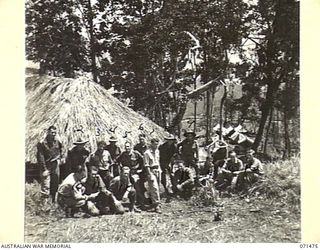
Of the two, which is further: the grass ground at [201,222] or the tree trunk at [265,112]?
the tree trunk at [265,112]

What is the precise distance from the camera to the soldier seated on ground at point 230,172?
4359 millimetres

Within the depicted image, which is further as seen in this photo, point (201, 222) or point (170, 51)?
point (170, 51)

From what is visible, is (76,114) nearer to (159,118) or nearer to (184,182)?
(159,118)

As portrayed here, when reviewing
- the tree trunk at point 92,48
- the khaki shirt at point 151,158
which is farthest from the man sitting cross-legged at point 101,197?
the tree trunk at point 92,48

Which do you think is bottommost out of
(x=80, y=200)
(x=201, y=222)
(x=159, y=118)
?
(x=201, y=222)

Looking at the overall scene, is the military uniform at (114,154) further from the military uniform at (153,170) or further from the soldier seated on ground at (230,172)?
the soldier seated on ground at (230,172)

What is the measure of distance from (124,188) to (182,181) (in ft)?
1.50

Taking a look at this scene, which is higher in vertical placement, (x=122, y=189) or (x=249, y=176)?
(x=249, y=176)

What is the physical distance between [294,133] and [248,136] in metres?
0.35

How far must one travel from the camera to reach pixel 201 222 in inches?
169

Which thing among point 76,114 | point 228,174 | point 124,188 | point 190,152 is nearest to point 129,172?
point 124,188

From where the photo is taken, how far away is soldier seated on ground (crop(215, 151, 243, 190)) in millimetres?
4359
